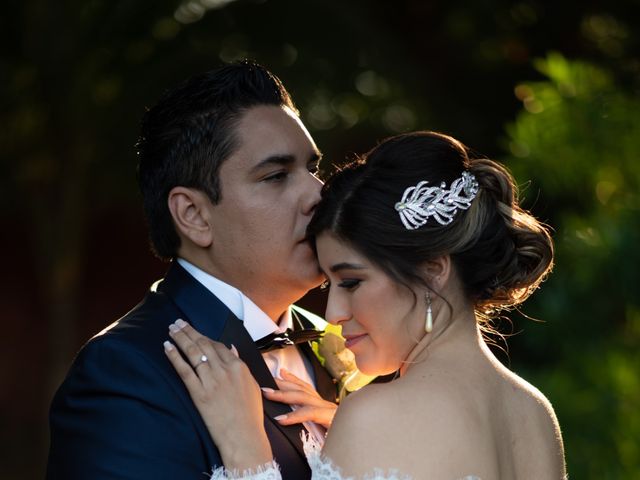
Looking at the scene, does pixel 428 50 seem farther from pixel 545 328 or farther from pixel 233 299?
pixel 233 299

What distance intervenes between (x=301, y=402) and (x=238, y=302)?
425 millimetres

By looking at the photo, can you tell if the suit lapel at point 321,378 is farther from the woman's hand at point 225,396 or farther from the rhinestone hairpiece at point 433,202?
the rhinestone hairpiece at point 433,202

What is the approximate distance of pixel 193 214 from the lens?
3.32 metres

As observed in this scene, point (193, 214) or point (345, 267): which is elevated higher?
point (193, 214)

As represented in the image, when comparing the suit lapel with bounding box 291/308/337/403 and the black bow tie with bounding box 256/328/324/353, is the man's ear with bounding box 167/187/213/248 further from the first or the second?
the suit lapel with bounding box 291/308/337/403

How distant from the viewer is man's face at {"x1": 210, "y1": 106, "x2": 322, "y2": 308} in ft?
10.7

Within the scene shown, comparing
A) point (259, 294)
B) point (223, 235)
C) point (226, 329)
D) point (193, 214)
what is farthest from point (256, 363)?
point (193, 214)

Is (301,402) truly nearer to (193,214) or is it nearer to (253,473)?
A: (253,473)

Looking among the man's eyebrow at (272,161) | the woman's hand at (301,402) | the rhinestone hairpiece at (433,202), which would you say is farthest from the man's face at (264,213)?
the rhinestone hairpiece at (433,202)

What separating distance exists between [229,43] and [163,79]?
566 millimetres

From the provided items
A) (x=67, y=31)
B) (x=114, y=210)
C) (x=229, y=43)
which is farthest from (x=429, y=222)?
(x=114, y=210)

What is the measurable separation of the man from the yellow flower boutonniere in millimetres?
49

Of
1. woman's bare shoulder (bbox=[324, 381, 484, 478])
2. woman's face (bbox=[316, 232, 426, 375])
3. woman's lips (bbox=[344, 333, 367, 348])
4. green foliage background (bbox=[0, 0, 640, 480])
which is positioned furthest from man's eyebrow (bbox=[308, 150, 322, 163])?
green foliage background (bbox=[0, 0, 640, 480])

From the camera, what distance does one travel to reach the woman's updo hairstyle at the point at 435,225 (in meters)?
2.85
